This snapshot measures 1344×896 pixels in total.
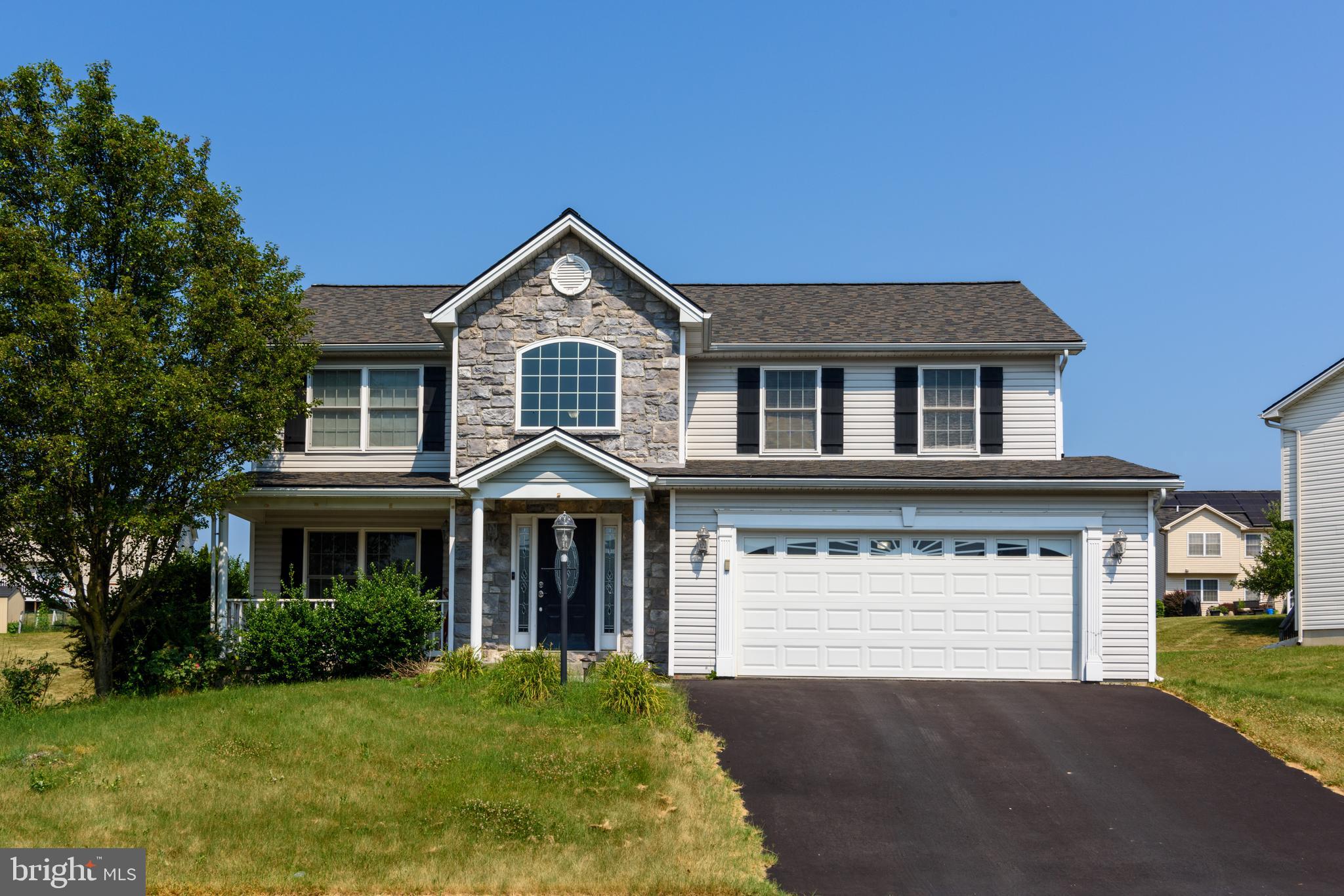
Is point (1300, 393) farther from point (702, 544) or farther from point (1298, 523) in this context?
point (702, 544)

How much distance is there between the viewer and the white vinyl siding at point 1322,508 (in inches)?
1001

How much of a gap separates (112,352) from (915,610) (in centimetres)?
1192

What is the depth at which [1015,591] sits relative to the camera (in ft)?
57.6

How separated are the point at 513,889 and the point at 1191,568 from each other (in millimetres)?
49332

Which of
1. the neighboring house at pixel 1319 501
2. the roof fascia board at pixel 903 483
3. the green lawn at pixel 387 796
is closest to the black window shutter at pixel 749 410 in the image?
the roof fascia board at pixel 903 483

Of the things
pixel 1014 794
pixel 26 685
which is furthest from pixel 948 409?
pixel 26 685

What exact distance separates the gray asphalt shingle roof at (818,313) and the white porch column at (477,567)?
12.0 ft

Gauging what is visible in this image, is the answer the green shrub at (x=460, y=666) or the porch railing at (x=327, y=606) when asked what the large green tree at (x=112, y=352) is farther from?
the green shrub at (x=460, y=666)

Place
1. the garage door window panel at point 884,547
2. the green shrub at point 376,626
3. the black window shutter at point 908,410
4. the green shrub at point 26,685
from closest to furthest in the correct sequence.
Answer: the green shrub at point 26,685 < the green shrub at point 376,626 < the garage door window panel at point 884,547 < the black window shutter at point 908,410

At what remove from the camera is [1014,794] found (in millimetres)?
12242

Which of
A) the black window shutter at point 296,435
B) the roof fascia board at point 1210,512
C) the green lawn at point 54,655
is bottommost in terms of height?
the green lawn at point 54,655

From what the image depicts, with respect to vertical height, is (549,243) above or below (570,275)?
above

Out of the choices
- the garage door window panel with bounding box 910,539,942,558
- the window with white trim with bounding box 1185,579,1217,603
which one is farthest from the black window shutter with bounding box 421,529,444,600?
the window with white trim with bounding box 1185,579,1217,603

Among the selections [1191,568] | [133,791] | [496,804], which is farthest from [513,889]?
[1191,568]
